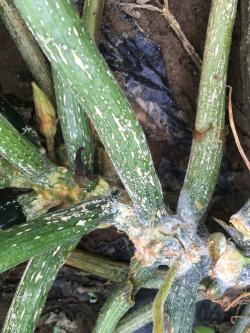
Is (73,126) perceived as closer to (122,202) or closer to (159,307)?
(122,202)

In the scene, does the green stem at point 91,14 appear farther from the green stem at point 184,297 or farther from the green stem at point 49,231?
the green stem at point 184,297

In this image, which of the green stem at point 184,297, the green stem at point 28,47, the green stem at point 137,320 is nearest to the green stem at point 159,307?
the green stem at point 184,297

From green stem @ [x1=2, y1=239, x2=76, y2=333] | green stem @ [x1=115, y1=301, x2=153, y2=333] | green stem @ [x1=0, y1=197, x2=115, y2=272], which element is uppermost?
green stem @ [x1=0, y1=197, x2=115, y2=272]

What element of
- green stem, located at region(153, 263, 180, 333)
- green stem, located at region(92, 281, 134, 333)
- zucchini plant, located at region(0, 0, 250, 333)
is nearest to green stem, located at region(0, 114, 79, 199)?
zucchini plant, located at region(0, 0, 250, 333)

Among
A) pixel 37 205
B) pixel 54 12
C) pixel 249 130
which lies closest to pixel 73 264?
pixel 37 205

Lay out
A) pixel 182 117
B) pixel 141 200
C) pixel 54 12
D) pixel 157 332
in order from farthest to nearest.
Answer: pixel 182 117 < pixel 141 200 < pixel 157 332 < pixel 54 12

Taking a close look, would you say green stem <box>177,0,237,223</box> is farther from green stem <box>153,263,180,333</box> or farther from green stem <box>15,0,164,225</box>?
green stem <box>153,263,180,333</box>

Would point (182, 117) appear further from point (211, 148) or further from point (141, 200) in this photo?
point (141, 200)
